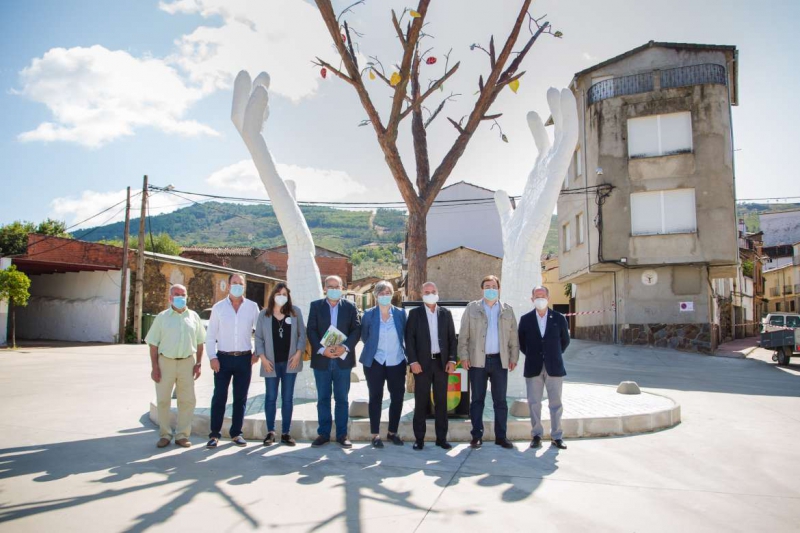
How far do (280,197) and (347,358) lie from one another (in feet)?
12.2

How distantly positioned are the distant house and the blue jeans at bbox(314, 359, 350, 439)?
46.0m

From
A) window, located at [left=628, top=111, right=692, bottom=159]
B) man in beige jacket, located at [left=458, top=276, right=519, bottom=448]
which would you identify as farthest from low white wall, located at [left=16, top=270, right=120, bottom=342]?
window, located at [left=628, top=111, right=692, bottom=159]

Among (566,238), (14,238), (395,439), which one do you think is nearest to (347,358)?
(395,439)

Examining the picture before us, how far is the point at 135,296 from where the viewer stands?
2577 cm

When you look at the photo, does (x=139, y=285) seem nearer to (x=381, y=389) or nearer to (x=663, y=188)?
(x=381, y=389)

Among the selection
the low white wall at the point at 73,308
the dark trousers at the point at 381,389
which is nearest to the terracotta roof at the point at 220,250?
the low white wall at the point at 73,308

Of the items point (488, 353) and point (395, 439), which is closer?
point (395, 439)

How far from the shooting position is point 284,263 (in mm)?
53969

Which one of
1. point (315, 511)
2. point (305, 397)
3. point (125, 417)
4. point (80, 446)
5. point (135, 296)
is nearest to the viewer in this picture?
point (315, 511)

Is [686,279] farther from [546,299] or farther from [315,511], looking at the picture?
[315,511]

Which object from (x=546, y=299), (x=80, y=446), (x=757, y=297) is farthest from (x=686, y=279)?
(x=757, y=297)

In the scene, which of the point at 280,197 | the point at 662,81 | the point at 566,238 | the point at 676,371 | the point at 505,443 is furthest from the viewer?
the point at 566,238

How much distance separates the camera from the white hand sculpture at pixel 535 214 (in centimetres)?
895

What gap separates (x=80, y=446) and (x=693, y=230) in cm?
2155
